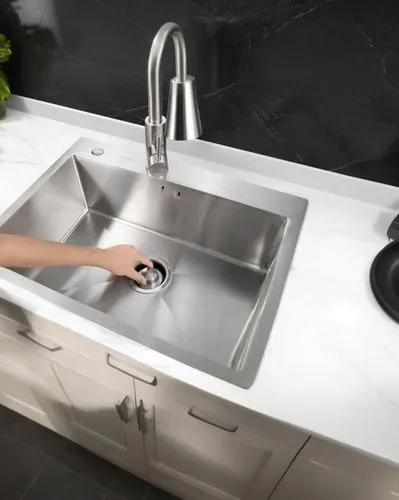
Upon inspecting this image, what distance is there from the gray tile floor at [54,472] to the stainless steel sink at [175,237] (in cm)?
71

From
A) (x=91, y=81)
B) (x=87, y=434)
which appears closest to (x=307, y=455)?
(x=87, y=434)

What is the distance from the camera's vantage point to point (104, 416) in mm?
973

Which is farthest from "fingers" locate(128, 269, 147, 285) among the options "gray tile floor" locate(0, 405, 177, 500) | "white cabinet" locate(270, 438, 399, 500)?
"gray tile floor" locate(0, 405, 177, 500)

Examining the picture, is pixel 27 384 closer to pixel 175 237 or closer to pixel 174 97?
pixel 175 237

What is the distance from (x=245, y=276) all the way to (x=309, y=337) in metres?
0.35

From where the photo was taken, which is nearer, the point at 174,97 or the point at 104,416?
the point at 174,97

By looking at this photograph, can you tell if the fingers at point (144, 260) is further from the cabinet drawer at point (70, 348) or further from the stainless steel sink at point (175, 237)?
the cabinet drawer at point (70, 348)

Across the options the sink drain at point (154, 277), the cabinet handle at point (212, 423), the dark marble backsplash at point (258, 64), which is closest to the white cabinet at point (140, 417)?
the cabinet handle at point (212, 423)

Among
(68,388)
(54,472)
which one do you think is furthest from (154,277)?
(54,472)

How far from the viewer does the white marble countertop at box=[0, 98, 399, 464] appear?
568 millimetres

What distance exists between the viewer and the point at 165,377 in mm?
610

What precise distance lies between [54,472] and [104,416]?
48 cm

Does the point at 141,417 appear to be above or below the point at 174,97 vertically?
below

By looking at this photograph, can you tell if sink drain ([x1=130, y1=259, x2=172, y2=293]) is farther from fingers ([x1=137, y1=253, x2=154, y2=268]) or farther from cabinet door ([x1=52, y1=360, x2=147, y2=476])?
cabinet door ([x1=52, y1=360, x2=147, y2=476])
